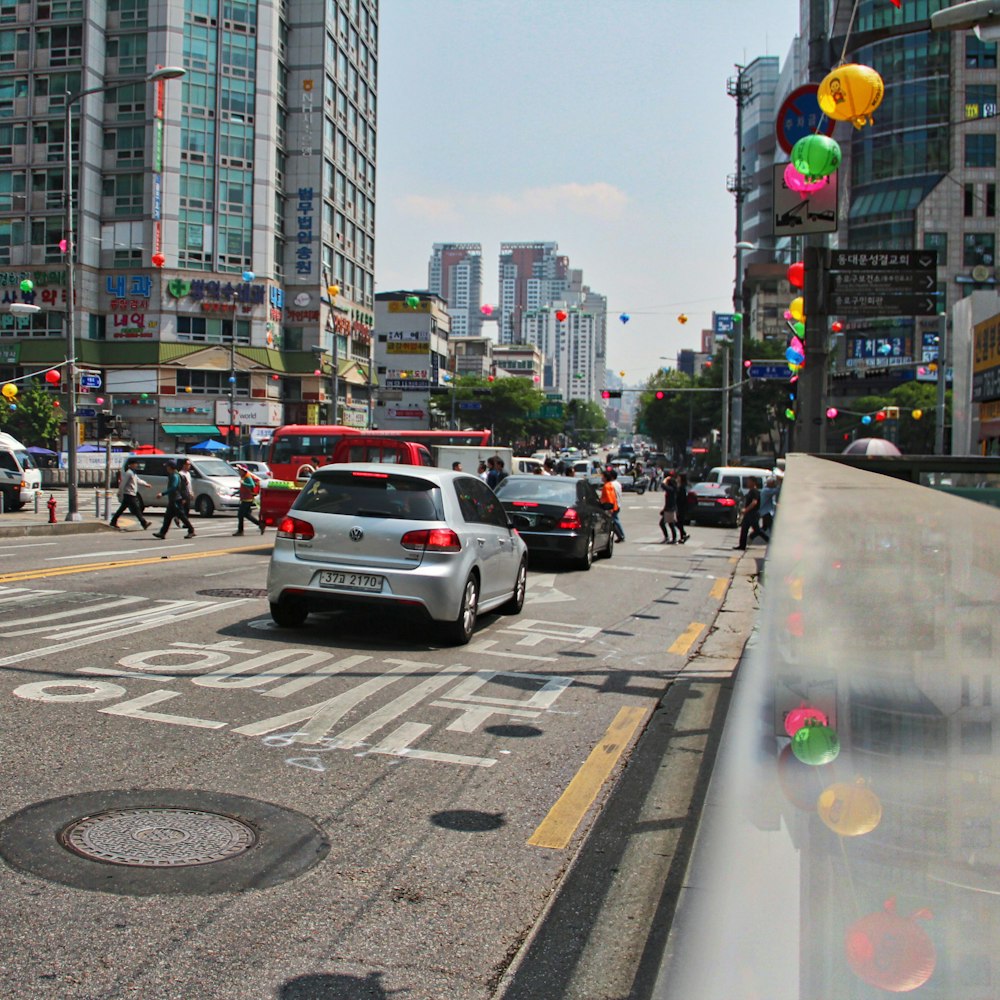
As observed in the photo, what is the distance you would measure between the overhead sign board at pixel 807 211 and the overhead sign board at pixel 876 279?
38 centimetres

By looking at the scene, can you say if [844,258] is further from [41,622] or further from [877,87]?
[41,622]

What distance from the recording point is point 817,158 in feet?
34.1

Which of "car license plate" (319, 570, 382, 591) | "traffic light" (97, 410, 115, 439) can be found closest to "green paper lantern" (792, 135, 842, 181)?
"car license plate" (319, 570, 382, 591)

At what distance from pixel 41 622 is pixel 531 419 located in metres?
94.7

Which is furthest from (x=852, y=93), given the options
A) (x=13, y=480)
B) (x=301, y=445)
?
(x=301, y=445)

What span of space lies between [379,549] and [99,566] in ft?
20.4

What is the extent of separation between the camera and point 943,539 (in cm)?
219

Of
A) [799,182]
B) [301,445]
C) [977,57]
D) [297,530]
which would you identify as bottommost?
[297,530]

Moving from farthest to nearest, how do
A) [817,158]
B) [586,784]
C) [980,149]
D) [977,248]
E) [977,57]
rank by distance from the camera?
[980,149] → [977,248] → [977,57] → [817,158] → [586,784]

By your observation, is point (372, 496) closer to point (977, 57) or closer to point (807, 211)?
point (807, 211)

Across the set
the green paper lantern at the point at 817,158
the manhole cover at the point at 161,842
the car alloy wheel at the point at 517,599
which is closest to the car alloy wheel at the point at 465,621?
the car alloy wheel at the point at 517,599

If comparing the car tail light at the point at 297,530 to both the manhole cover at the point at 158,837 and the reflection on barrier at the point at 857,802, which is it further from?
the reflection on barrier at the point at 857,802

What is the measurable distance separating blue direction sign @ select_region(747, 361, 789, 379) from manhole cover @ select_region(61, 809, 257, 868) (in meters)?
34.7

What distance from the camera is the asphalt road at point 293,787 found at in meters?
3.21
